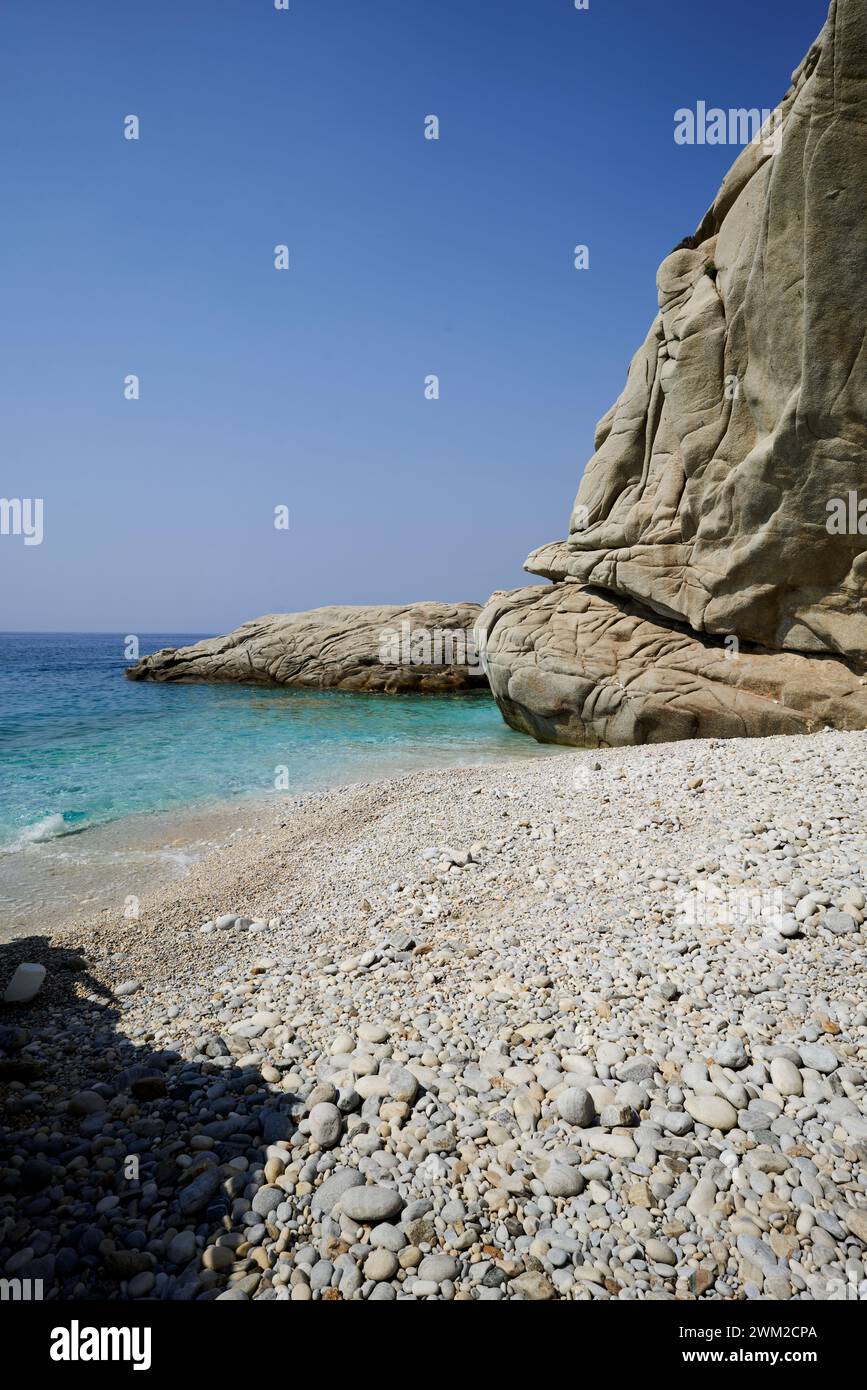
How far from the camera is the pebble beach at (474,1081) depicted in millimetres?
2801

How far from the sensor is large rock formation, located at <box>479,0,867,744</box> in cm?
1188

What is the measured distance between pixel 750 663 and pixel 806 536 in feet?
9.43

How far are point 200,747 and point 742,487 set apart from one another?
15.8 metres

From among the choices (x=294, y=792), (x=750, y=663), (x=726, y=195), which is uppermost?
(x=726, y=195)

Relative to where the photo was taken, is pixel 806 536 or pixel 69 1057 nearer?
pixel 69 1057

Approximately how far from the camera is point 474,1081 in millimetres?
3879

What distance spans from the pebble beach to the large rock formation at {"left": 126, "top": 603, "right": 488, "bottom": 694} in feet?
96.7

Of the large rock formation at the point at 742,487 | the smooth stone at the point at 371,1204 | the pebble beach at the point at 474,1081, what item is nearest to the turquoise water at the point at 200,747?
the large rock formation at the point at 742,487

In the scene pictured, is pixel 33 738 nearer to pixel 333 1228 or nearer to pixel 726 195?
pixel 333 1228

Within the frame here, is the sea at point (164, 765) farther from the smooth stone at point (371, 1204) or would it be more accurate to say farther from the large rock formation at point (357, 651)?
the smooth stone at point (371, 1204)

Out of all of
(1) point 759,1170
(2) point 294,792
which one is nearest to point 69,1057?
(1) point 759,1170

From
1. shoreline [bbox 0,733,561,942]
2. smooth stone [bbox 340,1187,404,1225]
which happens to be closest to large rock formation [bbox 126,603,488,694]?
shoreline [bbox 0,733,561,942]

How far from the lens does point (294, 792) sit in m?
14.0
